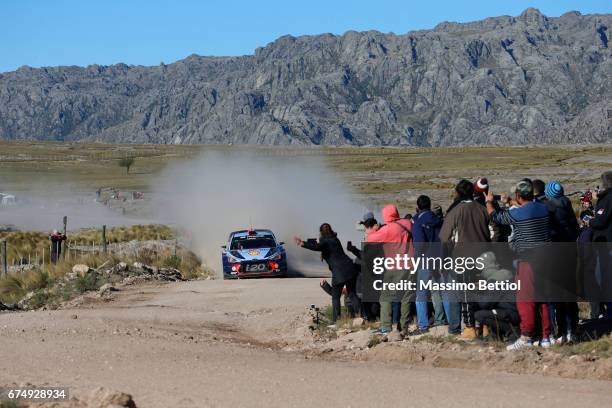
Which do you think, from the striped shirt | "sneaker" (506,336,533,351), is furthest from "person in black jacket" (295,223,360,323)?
the striped shirt

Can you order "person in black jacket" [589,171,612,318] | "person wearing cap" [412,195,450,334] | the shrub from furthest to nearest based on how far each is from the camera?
1. the shrub
2. "person wearing cap" [412,195,450,334]
3. "person in black jacket" [589,171,612,318]

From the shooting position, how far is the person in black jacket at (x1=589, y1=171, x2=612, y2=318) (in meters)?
12.1

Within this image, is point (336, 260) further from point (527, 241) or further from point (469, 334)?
point (527, 241)

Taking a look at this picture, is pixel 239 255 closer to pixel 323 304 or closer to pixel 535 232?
pixel 323 304

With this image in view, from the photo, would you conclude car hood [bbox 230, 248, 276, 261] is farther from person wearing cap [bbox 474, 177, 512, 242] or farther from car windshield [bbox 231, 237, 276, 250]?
person wearing cap [bbox 474, 177, 512, 242]

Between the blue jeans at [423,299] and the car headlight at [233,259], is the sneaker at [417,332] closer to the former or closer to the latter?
the blue jeans at [423,299]

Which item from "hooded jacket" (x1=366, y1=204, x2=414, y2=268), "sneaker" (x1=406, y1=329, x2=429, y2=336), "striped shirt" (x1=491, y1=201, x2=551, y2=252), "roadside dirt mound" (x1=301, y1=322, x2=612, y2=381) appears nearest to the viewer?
"roadside dirt mound" (x1=301, y1=322, x2=612, y2=381)

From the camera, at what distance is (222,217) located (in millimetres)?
40406

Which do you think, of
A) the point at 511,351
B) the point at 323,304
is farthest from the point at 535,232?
the point at 323,304

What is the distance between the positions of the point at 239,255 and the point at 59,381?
15.9m

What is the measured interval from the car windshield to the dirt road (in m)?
9.52

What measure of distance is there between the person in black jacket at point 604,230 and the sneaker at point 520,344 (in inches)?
68.6

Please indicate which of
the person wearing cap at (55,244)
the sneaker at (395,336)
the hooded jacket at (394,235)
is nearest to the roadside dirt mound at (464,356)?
the sneaker at (395,336)

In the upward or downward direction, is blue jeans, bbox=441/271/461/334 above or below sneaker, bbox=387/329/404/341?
above
